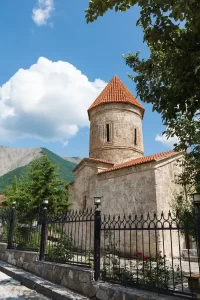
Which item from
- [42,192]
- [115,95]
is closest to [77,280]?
[42,192]

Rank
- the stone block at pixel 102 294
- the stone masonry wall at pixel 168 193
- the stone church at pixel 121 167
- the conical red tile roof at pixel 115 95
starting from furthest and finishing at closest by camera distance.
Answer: the conical red tile roof at pixel 115 95, the stone church at pixel 121 167, the stone masonry wall at pixel 168 193, the stone block at pixel 102 294

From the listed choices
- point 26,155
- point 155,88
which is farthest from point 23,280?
point 26,155

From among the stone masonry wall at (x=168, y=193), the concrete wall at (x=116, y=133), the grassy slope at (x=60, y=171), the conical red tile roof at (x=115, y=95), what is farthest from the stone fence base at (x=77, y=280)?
the grassy slope at (x=60, y=171)

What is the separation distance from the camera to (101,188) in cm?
1498

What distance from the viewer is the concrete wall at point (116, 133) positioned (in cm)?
1780

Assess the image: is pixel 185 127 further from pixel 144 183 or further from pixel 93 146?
pixel 93 146

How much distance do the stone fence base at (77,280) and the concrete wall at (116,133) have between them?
35.2 ft

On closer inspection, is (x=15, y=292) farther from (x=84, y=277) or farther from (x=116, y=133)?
(x=116, y=133)

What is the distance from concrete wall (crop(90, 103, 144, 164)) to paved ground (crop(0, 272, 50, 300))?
39.0 ft

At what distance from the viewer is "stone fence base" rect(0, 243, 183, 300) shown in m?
4.04

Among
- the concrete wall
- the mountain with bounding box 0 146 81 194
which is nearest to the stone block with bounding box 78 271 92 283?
the concrete wall

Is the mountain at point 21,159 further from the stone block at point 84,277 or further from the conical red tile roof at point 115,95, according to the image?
the stone block at point 84,277

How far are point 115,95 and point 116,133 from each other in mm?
3250

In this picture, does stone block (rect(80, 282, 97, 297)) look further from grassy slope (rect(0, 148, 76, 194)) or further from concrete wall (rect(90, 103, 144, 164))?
grassy slope (rect(0, 148, 76, 194))
